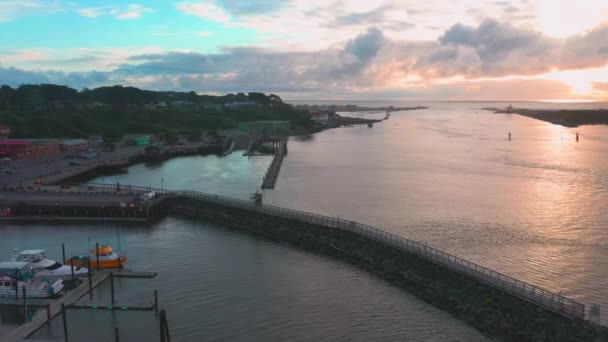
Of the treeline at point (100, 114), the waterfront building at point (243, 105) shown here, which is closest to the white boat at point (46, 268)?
the treeline at point (100, 114)

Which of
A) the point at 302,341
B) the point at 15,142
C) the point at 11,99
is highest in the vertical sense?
the point at 11,99

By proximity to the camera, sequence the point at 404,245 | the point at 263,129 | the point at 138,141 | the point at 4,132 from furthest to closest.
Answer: the point at 263,129, the point at 138,141, the point at 4,132, the point at 404,245

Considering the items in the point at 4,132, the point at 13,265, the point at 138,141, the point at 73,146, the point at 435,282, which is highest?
the point at 4,132

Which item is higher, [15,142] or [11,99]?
[11,99]

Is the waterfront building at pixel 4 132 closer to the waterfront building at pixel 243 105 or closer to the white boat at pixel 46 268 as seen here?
the white boat at pixel 46 268

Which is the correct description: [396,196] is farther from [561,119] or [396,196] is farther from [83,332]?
[561,119]

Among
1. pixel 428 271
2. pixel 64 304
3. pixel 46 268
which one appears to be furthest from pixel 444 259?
pixel 46 268

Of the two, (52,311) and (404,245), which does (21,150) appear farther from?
(404,245)

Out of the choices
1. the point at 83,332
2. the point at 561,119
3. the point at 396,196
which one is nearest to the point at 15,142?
the point at 396,196
